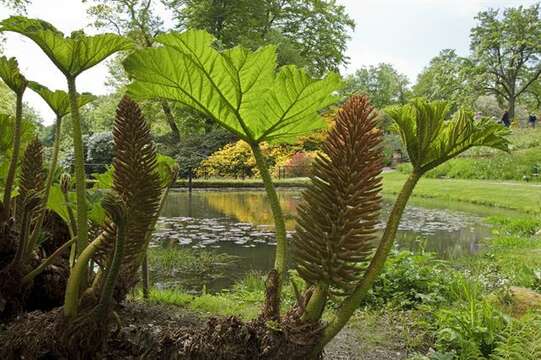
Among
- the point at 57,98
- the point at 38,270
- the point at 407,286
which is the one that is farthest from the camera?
the point at 407,286

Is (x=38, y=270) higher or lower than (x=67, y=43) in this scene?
lower

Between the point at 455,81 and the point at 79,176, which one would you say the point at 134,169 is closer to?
the point at 79,176

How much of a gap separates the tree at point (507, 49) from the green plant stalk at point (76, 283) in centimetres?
3560

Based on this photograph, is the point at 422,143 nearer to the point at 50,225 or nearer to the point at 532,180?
the point at 50,225

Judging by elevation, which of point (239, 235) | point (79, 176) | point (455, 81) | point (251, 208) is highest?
point (455, 81)

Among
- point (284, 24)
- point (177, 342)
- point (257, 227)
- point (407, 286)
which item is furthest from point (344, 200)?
point (284, 24)

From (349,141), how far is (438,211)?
14279 millimetres

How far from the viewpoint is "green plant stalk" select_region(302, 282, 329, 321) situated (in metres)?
0.84

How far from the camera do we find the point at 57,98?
4.28ft

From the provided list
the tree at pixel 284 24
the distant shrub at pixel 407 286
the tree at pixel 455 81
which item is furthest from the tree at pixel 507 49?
the distant shrub at pixel 407 286

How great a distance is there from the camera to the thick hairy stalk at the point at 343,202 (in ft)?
2.64

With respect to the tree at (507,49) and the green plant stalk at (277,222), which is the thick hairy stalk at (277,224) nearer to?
the green plant stalk at (277,222)

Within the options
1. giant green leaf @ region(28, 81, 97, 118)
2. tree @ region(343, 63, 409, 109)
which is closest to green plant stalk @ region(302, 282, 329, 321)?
giant green leaf @ region(28, 81, 97, 118)

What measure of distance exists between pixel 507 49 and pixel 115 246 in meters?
38.3
